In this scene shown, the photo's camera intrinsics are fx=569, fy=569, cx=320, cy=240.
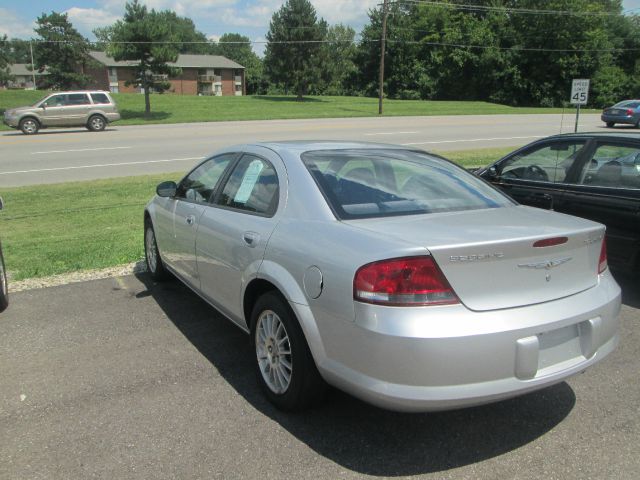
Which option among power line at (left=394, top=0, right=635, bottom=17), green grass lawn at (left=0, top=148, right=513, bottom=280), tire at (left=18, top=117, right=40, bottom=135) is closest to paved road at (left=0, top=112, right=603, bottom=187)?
tire at (left=18, top=117, right=40, bottom=135)

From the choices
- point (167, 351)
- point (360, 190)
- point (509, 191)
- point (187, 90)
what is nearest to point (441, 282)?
point (360, 190)

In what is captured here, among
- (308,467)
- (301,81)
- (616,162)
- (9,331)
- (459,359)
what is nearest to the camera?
(459,359)

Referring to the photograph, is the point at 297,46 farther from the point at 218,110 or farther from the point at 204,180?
the point at 204,180

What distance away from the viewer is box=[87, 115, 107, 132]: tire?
26.5 metres

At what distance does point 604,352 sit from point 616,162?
309cm

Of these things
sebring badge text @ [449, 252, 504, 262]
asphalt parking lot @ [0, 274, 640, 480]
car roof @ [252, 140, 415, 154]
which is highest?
car roof @ [252, 140, 415, 154]

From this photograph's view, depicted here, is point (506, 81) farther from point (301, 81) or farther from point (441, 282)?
point (441, 282)

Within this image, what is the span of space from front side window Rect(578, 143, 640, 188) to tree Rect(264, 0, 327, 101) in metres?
50.5

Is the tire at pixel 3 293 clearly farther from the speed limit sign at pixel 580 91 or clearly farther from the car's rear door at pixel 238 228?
the speed limit sign at pixel 580 91

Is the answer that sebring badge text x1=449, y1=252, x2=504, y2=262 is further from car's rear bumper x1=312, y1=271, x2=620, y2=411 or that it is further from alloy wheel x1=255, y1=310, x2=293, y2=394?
alloy wheel x1=255, y1=310, x2=293, y2=394

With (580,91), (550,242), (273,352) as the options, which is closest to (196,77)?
(580,91)

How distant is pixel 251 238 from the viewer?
356 cm

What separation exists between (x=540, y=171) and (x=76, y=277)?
5.13 meters

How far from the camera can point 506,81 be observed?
223ft
